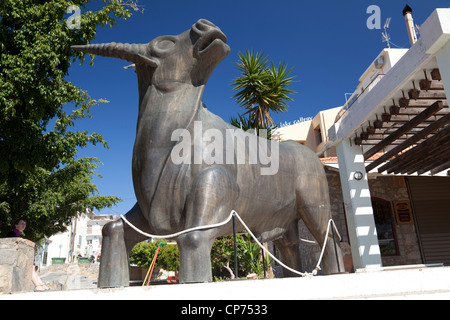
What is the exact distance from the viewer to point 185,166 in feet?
8.88

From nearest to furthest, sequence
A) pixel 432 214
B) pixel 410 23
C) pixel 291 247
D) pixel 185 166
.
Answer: pixel 185 166 → pixel 291 247 → pixel 432 214 → pixel 410 23

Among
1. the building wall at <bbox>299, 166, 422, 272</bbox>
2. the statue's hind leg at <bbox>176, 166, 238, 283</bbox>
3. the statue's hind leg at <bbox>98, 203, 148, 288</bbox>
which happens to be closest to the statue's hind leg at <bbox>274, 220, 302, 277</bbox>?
the statue's hind leg at <bbox>176, 166, 238, 283</bbox>

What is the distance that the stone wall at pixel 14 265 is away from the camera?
9.12 ft

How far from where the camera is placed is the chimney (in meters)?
17.1

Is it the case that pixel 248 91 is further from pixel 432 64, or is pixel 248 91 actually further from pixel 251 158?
pixel 251 158

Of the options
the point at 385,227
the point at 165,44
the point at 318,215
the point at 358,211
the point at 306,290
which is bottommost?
the point at 306,290

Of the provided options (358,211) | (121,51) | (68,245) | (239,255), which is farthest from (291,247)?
(68,245)

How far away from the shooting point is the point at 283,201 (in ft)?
11.4

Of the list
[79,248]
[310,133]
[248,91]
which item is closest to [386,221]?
[248,91]

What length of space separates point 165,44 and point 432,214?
40.9 ft

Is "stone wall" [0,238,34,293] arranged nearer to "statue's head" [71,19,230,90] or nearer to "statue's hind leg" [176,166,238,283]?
"statue's hind leg" [176,166,238,283]

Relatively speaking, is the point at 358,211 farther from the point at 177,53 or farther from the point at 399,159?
the point at 177,53

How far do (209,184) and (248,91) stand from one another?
9878mm

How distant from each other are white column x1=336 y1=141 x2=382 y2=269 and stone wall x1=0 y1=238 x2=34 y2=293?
6122 millimetres
